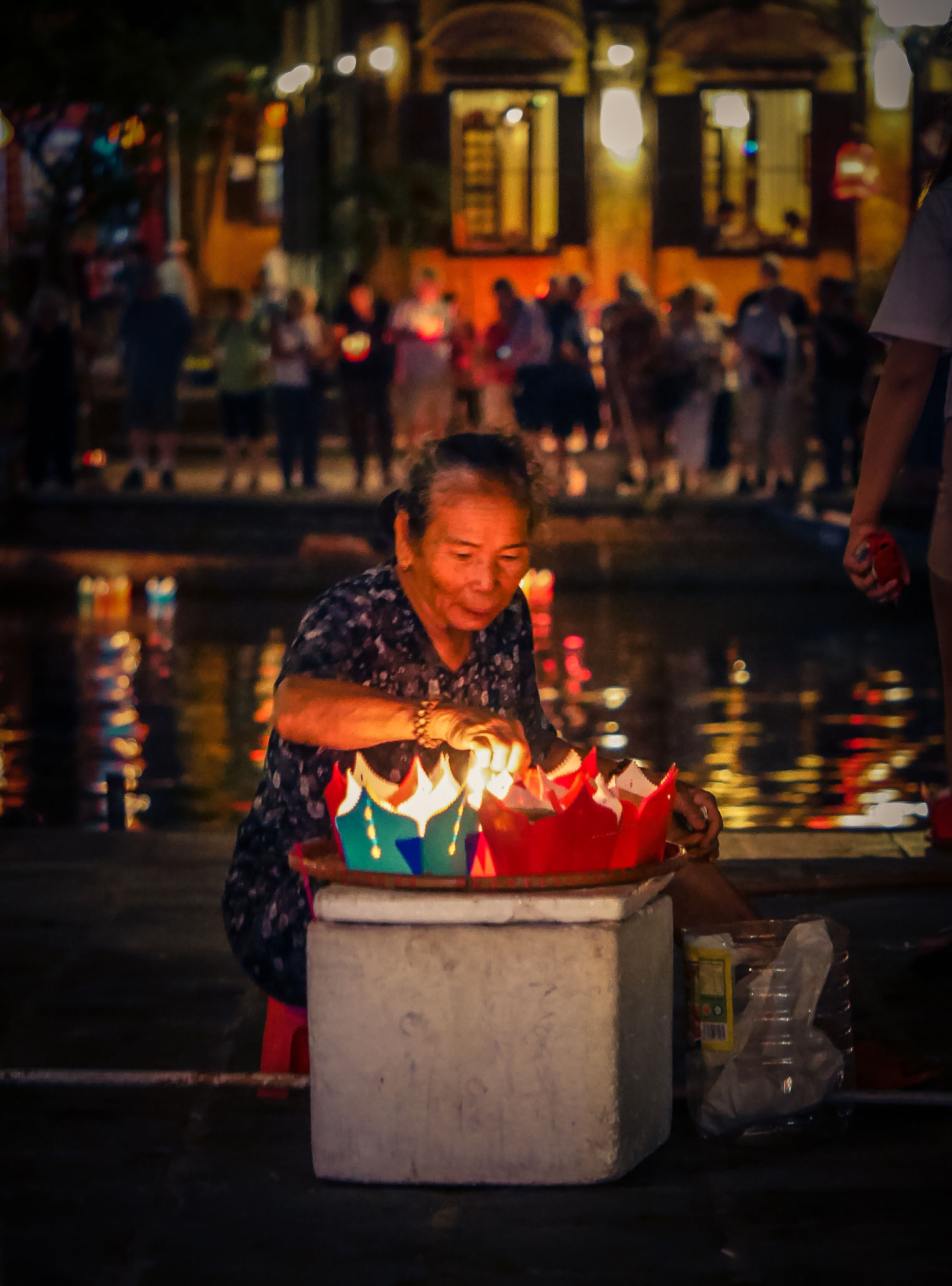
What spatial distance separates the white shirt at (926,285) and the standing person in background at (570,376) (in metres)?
15.8

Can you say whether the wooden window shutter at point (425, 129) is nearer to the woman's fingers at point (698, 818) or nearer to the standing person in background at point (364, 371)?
the standing person in background at point (364, 371)

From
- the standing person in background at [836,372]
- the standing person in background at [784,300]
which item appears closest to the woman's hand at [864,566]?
the standing person in background at [836,372]

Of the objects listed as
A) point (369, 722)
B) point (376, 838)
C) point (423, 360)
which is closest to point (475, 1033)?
point (376, 838)

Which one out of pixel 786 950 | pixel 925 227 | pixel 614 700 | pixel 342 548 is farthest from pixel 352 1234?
pixel 342 548

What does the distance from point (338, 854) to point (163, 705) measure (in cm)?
642

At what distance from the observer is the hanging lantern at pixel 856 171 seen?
30656 millimetres

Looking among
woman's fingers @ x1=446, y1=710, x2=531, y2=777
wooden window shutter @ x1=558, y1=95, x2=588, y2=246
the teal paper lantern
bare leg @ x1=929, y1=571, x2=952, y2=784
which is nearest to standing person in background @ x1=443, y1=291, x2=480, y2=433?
wooden window shutter @ x1=558, y1=95, x2=588, y2=246

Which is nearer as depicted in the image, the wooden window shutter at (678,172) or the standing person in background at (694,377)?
the standing person in background at (694,377)

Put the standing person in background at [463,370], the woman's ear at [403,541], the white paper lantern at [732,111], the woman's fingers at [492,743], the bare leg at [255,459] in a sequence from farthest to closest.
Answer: the white paper lantern at [732,111] → the standing person in background at [463,370] → the bare leg at [255,459] → the woman's ear at [403,541] → the woman's fingers at [492,743]

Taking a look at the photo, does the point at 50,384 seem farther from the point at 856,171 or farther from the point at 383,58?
the point at 856,171

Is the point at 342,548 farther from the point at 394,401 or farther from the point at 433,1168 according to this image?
the point at 433,1168

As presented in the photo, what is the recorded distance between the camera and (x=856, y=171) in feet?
101

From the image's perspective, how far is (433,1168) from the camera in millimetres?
3680

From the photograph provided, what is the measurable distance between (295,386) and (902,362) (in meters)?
15.4
